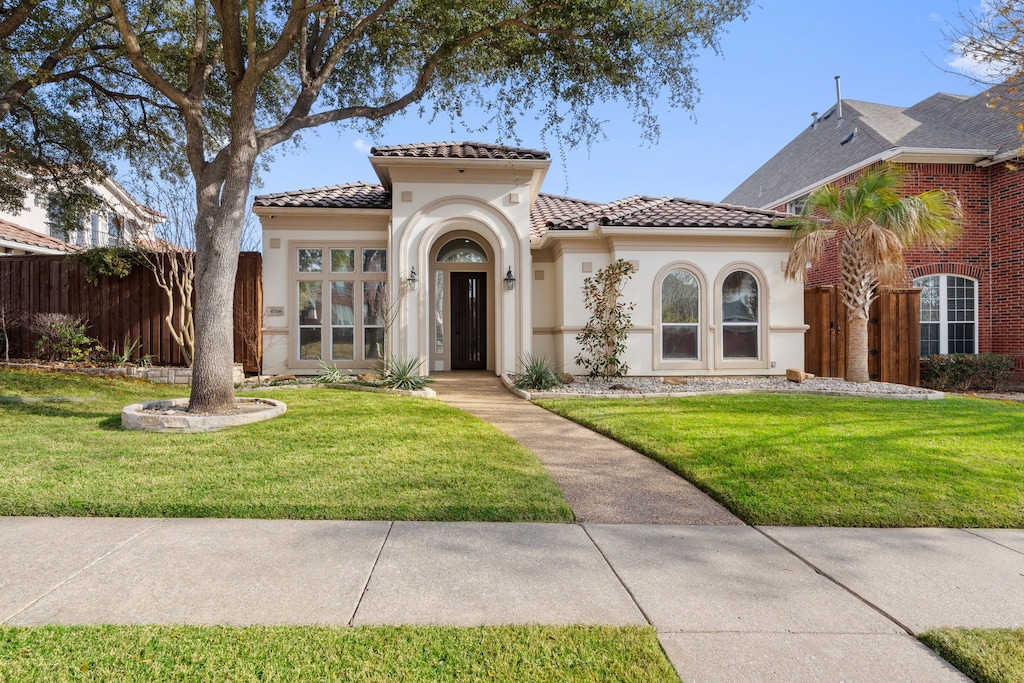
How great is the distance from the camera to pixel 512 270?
12.2 m

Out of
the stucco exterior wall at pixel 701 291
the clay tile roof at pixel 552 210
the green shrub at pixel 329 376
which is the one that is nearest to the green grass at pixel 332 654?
A: the green shrub at pixel 329 376

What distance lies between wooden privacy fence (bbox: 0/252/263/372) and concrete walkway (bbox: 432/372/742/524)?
8.12 m

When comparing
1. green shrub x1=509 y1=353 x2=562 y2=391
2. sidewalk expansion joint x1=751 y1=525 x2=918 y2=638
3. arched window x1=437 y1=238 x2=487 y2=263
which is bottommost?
sidewalk expansion joint x1=751 y1=525 x2=918 y2=638

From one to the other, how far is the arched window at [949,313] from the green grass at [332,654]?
657 inches

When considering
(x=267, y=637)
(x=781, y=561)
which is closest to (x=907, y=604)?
(x=781, y=561)

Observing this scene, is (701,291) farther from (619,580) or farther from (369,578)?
(369,578)

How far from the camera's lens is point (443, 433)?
6805mm

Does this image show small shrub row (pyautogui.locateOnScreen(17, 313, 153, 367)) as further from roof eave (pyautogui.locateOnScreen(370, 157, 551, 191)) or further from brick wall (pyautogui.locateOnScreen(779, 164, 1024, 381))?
brick wall (pyautogui.locateOnScreen(779, 164, 1024, 381))

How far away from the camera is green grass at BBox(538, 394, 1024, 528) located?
4387 millimetres

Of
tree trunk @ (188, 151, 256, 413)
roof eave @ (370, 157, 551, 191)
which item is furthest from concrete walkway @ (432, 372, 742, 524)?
roof eave @ (370, 157, 551, 191)

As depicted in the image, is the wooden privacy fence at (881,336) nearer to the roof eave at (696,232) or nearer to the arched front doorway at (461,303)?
the roof eave at (696,232)

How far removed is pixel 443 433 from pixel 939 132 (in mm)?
17024

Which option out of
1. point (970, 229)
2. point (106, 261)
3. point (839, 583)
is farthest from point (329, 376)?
point (970, 229)

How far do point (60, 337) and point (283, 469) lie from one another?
10.0 meters
